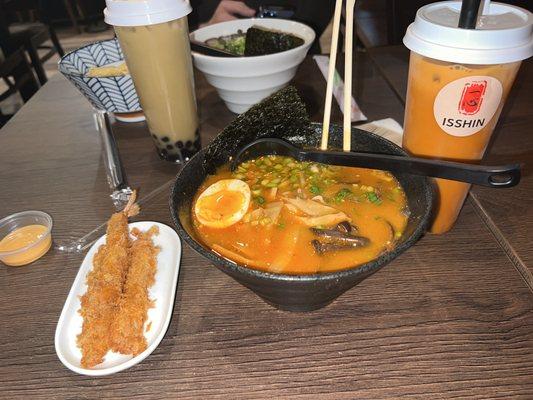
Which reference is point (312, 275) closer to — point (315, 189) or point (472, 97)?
point (315, 189)

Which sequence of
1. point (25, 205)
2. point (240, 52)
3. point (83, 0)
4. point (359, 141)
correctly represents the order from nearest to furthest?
point (359, 141)
point (25, 205)
point (240, 52)
point (83, 0)

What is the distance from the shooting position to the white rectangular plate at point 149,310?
1038 mm

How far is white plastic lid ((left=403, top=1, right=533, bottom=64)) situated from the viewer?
97cm

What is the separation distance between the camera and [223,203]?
1.27m

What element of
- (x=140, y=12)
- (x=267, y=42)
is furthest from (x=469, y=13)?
(x=267, y=42)

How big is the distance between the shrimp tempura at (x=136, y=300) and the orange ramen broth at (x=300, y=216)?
0.23 m

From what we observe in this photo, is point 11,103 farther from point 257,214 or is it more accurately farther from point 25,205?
point 257,214

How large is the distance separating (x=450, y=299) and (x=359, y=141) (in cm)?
55

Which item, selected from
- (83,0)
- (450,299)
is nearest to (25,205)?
(450,299)

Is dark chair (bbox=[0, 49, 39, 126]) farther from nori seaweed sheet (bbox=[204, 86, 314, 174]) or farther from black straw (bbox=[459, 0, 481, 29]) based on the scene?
black straw (bbox=[459, 0, 481, 29])

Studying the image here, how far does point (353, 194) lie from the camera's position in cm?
131

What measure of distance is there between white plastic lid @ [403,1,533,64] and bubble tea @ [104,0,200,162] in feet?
3.00

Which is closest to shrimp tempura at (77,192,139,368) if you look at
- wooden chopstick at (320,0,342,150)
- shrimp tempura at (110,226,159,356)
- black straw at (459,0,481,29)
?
shrimp tempura at (110,226,159,356)

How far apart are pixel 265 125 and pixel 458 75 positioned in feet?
1.98
